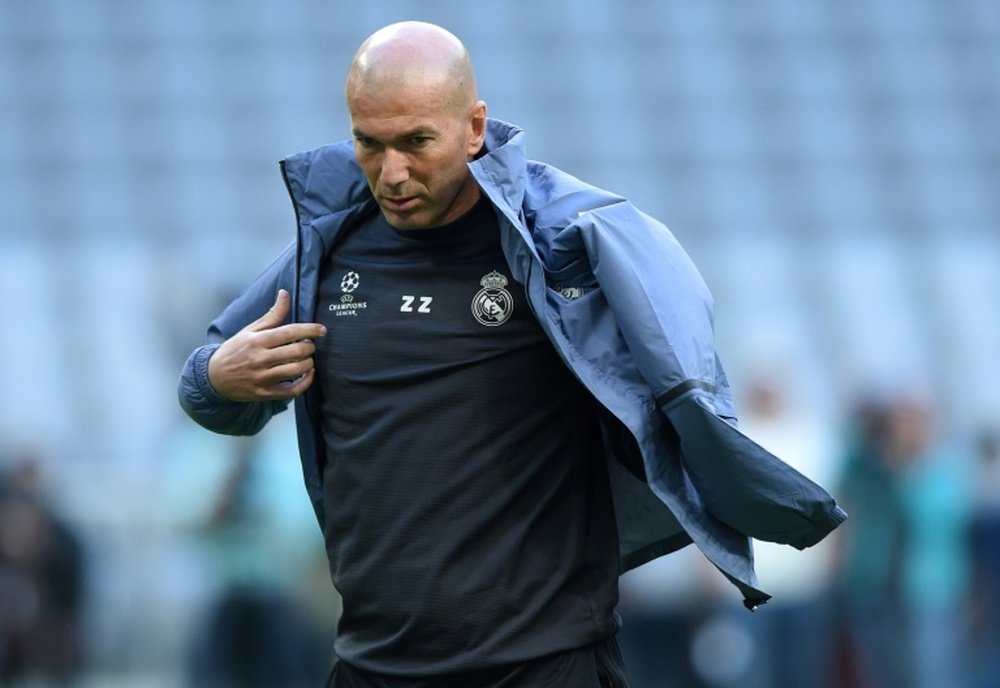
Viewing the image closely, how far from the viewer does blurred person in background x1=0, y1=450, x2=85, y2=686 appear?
27.3 ft

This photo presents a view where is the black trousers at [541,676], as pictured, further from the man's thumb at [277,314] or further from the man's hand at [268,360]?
the man's thumb at [277,314]

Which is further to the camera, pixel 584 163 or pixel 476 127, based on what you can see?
pixel 584 163

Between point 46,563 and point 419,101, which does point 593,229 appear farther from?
point 46,563

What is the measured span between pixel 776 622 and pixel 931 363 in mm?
6270

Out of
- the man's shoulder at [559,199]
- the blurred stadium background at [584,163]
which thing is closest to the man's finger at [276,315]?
the man's shoulder at [559,199]

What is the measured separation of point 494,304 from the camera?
345 centimetres

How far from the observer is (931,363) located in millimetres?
14039

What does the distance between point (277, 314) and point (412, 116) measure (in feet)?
1.71

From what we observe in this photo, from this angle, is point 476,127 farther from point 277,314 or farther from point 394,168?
point 277,314

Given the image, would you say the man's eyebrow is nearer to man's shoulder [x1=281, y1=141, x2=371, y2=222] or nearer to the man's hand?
man's shoulder [x1=281, y1=141, x2=371, y2=222]

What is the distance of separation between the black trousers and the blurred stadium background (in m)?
7.56

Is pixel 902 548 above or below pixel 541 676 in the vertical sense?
below

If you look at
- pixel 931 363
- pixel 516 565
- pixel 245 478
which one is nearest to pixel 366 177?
pixel 516 565

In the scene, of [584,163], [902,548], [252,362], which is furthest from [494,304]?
[584,163]
